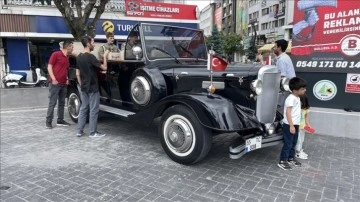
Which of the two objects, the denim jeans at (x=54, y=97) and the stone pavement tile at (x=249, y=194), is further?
the denim jeans at (x=54, y=97)

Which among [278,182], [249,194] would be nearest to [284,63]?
[278,182]

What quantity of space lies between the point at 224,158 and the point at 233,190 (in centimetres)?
109

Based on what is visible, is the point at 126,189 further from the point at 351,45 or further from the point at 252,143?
the point at 351,45

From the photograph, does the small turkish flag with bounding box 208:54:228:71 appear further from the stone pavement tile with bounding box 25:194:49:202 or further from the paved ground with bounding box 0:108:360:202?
the stone pavement tile with bounding box 25:194:49:202

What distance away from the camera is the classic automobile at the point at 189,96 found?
3.76 meters

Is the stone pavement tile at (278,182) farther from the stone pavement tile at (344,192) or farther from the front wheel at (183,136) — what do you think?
the front wheel at (183,136)

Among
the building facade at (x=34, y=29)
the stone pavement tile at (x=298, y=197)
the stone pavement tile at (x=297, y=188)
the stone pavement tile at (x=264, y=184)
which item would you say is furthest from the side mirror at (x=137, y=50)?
the building facade at (x=34, y=29)

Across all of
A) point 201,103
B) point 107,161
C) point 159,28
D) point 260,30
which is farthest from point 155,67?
point 260,30

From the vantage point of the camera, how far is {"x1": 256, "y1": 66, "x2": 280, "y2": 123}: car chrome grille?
3.81 meters

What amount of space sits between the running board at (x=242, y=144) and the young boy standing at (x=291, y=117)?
11 centimetres

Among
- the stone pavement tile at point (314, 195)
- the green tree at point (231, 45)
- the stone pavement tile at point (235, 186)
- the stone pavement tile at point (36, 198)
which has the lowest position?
the stone pavement tile at point (314, 195)

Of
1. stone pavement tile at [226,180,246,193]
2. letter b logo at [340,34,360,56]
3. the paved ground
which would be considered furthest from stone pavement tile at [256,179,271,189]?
letter b logo at [340,34,360,56]

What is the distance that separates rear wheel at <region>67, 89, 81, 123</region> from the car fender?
3194 mm

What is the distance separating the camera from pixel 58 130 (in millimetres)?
6051
